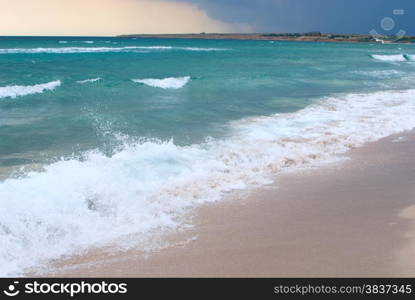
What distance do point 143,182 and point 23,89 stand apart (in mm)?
14263

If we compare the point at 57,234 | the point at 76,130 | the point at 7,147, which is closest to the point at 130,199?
the point at 57,234

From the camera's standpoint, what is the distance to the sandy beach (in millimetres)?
4770

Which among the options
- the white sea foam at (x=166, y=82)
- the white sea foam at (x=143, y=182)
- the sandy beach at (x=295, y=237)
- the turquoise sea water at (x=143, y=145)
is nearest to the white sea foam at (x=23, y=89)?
the turquoise sea water at (x=143, y=145)

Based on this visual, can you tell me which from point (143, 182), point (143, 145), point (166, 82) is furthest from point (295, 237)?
point (166, 82)

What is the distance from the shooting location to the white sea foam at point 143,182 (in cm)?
561

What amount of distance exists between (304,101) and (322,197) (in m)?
11.5

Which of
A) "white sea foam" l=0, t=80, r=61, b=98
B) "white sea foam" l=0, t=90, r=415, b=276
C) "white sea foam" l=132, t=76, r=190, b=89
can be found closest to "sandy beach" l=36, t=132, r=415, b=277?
"white sea foam" l=0, t=90, r=415, b=276

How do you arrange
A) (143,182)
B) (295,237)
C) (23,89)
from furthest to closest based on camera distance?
(23,89) → (143,182) → (295,237)

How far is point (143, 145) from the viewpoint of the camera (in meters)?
10.1

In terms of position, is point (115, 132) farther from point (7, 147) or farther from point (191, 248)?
point (191, 248)

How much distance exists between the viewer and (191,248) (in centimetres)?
529

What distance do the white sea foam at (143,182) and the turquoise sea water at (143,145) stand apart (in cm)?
2

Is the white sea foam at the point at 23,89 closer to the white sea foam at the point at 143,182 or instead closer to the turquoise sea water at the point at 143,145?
the turquoise sea water at the point at 143,145

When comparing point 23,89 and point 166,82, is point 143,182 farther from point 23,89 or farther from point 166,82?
point 166,82
